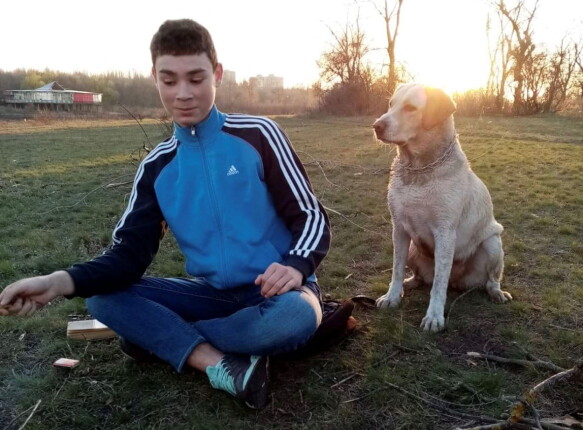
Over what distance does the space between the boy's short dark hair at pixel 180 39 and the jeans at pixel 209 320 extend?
1.20m

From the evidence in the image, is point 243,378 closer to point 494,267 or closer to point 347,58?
point 494,267

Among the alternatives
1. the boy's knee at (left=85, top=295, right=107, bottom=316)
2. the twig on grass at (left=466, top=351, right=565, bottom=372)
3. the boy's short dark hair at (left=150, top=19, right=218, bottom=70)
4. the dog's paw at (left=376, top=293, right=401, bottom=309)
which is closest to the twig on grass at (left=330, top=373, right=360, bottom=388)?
the twig on grass at (left=466, top=351, right=565, bottom=372)

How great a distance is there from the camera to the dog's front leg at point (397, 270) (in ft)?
11.4

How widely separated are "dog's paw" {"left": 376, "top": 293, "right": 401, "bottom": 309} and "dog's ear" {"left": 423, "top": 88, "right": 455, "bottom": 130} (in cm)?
119

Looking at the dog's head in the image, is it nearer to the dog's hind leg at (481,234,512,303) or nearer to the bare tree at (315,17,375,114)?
the dog's hind leg at (481,234,512,303)

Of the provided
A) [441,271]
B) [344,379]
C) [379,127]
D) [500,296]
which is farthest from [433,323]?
[379,127]

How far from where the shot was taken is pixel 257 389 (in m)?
2.23

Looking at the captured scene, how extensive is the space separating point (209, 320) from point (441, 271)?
1.59m

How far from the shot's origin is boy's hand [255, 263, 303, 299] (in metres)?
2.20

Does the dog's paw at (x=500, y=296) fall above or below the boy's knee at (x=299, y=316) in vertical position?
below

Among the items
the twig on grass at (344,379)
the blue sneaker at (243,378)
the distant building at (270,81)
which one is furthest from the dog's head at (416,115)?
the distant building at (270,81)

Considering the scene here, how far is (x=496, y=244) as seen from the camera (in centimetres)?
356

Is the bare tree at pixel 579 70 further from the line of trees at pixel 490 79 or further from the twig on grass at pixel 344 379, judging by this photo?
the twig on grass at pixel 344 379

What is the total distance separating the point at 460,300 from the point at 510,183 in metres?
5.22
